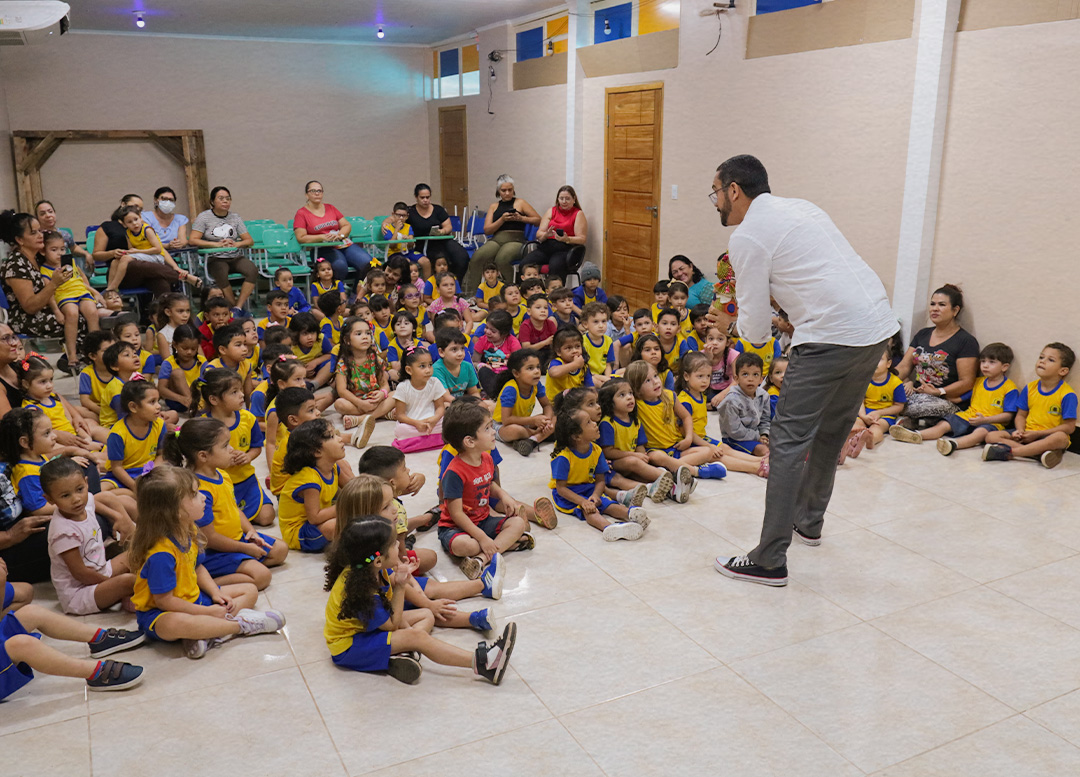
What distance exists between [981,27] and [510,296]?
3.39 meters

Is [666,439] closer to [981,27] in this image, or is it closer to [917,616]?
[917,616]

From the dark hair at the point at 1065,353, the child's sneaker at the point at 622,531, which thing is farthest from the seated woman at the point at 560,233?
the child's sneaker at the point at 622,531

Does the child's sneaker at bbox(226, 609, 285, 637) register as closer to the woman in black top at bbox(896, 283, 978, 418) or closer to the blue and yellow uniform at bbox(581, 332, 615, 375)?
the blue and yellow uniform at bbox(581, 332, 615, 375)

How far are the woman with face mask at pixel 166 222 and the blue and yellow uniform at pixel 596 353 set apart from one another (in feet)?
14.5

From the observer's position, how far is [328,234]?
8367 millimetres

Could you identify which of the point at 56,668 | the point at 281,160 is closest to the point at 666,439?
the point at 56,668

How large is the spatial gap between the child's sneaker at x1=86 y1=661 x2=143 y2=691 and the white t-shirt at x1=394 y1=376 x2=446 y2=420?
253 centimetres

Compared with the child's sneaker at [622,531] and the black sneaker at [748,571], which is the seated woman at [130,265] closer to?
the child's sneaker at [622,531]

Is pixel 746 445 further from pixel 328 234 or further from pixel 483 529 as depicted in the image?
pixel 328 234

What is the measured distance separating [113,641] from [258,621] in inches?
17.6

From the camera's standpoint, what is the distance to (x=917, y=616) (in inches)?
121

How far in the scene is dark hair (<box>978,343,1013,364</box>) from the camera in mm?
5102

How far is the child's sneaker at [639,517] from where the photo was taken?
12.3ft

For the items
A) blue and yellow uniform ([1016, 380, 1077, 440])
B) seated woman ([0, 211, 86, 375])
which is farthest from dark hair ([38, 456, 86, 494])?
blue and yellow uniform ([1016, 380, 1077, 440])
